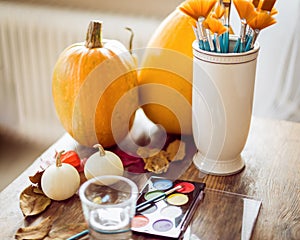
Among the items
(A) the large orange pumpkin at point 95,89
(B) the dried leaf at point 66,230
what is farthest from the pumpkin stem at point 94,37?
(B) the dried leaf at point 66,230

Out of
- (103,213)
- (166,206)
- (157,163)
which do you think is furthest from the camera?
(157,163)

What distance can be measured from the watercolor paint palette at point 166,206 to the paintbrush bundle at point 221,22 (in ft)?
0.74

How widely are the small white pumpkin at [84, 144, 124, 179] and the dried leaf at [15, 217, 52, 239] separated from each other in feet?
0.37

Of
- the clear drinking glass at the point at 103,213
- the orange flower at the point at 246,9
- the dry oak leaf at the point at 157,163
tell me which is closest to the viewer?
the clear drinking glass at the point at 103,213

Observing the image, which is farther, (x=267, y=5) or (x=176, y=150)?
(x=176, y=150)

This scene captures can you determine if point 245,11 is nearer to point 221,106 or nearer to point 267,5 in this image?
point 267,5

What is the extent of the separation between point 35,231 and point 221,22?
42 centimetres

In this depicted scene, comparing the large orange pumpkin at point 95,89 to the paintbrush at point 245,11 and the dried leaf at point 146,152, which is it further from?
the paintbrush at point 245,11

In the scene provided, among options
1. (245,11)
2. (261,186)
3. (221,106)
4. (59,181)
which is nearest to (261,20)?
(245,11)

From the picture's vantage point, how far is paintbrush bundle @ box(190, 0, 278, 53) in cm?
79

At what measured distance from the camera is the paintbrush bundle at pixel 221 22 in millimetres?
792

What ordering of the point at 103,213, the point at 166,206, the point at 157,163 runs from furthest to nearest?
1. the point at 157,163
2. the point at 166,206
3. the point at 103,213

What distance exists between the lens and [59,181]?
0.83m

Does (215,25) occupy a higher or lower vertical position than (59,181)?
higher
